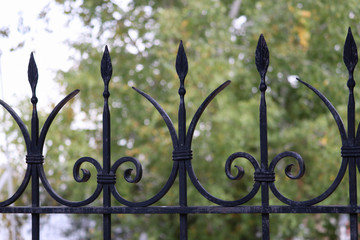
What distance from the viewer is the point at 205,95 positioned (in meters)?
4.62

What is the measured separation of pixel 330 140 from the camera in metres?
4.34

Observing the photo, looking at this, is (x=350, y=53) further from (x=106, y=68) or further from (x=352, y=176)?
(x=106, y=68)

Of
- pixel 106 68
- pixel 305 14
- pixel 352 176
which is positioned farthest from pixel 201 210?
pixel 305 14

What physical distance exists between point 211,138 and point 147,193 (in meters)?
1.26

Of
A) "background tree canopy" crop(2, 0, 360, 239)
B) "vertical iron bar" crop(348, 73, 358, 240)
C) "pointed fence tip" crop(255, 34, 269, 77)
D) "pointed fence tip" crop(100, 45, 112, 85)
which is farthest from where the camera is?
"background tree canopy" crop(2, 0, 360, 239)

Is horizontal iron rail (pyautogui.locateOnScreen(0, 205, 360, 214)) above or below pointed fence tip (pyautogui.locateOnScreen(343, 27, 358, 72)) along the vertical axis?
below

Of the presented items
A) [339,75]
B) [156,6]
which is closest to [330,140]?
[339,75]

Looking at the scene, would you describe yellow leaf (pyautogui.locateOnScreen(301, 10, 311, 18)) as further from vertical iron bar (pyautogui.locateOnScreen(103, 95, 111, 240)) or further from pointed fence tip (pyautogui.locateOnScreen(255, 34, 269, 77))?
vertical iron bar (pyautogui.locateOnScreen(103, 95, 111, 240))

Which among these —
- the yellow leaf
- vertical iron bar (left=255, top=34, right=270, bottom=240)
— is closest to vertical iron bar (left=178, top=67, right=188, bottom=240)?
vertical iron bar (left=255, top=34, right=270, bottom=240)

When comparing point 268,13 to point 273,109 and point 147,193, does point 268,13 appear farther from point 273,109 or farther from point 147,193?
point 147,193

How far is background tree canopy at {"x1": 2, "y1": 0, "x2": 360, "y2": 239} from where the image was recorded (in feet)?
15.0

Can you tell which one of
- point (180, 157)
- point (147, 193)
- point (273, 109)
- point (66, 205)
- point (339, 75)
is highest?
point (339, 75)

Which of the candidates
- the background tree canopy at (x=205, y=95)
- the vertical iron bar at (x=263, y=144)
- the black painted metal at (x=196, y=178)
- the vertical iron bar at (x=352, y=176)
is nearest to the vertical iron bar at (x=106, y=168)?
the black painted metal at (x=196, y=178)

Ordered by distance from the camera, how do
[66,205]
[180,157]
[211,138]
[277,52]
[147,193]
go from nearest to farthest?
[180,157] → [66,205] → [211,138] → [277,52] → [147,193]
